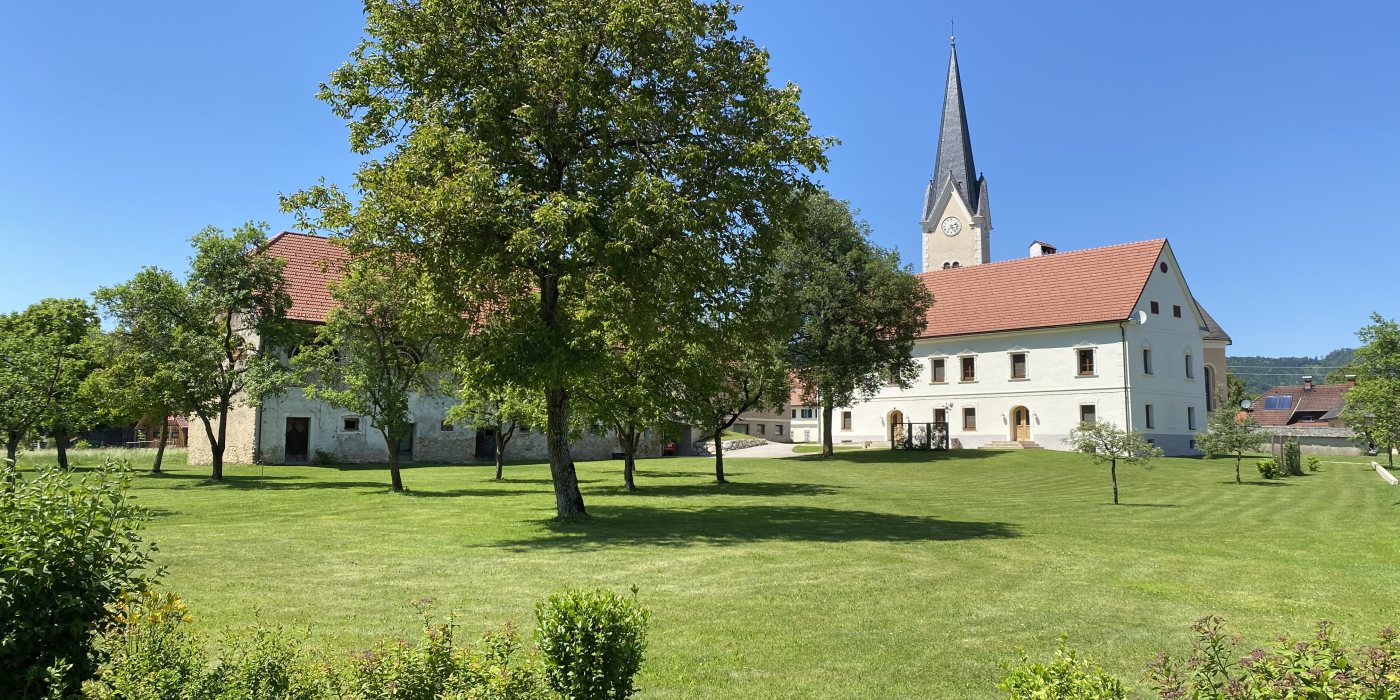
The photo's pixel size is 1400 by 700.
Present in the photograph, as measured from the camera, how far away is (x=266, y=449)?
3928 cm

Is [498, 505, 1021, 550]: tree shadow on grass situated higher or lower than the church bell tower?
lower

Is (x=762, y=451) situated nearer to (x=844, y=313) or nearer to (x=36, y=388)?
(x=844, y=313)

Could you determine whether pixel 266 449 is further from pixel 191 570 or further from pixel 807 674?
pixel 807 674

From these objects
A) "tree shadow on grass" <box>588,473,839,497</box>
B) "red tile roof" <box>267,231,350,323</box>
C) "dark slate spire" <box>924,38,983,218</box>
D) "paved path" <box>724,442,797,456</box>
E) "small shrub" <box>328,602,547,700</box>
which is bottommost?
"tree shadow on grass" <box>588,473,839,497</box>

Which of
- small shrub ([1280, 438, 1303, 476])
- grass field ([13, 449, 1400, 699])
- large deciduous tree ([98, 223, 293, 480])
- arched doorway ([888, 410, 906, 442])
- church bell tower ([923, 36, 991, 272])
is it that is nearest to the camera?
grass field ([13, 449, 1400, 699])

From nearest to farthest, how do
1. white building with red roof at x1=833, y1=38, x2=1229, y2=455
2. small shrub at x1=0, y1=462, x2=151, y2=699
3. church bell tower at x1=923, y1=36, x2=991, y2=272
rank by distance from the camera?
small shrub at x1=0, y1=462, x2=151, y2=699, white building with red roof at x1=833, y1=38, x2=1229, y2=455, church bell tower at x1=923, y1=36, x2=991, y2=272

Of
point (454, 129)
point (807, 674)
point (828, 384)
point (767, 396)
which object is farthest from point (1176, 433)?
point (807, 674)

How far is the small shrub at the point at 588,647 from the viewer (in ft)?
16.8

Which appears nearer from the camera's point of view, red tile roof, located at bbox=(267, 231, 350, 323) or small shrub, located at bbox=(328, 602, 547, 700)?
small shrub, located at bbox=(328, 602, 547, 700)

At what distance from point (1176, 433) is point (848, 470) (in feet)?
75.8

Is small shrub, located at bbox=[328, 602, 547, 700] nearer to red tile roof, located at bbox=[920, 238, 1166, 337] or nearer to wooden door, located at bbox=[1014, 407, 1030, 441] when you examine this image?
red tile roof, located at bbox=[920, 238, 1166, 337]

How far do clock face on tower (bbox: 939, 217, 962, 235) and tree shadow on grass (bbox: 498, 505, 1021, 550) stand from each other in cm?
6099

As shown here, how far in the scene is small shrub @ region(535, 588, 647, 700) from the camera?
511 cm

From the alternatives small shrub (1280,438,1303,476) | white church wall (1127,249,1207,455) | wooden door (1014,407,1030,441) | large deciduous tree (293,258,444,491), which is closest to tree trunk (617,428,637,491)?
large deciduous tree (293,258,444,491)
